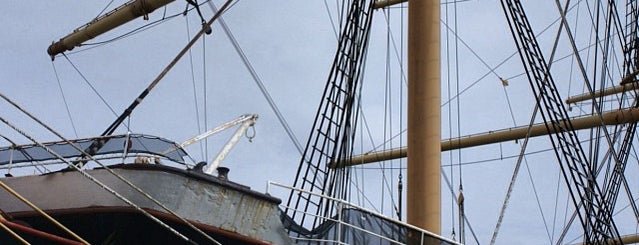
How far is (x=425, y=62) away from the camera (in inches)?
485

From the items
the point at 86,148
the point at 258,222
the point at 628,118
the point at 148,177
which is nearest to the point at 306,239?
the point at 258,222

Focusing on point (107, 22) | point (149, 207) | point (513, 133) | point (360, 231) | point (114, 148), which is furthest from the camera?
point (513, 133)

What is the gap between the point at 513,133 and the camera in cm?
2675

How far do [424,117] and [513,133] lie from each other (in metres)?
15.5

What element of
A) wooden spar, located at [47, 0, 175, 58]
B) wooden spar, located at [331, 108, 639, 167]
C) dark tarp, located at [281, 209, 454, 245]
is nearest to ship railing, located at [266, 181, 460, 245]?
dark tarp, located at [281, 209, 454, 245]

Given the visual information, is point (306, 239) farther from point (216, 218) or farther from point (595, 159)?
point (595, 159)

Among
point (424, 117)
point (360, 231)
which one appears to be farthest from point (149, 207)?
point (424, 117)

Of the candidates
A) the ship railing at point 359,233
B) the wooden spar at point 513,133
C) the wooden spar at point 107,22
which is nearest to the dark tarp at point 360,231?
the ship railing at point 359,233

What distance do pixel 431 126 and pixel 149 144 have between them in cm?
429

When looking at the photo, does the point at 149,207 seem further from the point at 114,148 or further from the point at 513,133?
the point at 513,133

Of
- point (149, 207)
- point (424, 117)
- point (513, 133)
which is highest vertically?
point (513, 133)

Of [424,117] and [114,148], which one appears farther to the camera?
[424,117]

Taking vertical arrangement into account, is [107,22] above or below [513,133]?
below

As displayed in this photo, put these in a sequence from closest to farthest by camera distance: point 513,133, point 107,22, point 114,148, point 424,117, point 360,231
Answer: point 114,148 < point 360,231 < point 424,117 < point 107,22 < point 513,133
